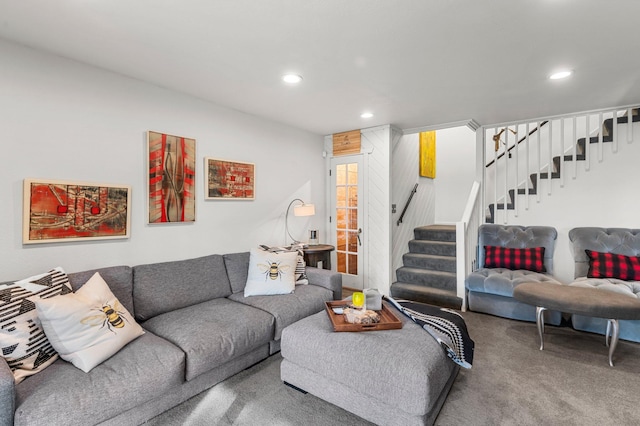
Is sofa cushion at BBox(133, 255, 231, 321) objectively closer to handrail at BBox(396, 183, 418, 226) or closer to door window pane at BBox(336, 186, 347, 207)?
door window pane at BBox(336, 186, 347, 207)

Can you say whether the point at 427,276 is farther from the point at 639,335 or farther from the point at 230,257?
the point at 230,257

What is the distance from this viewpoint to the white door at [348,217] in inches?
180

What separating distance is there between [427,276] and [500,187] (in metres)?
1.65

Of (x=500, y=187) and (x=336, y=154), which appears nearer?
(x=500, y=187)

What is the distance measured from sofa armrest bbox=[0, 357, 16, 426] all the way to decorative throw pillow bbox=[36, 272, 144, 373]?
34cm

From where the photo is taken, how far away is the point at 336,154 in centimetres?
474

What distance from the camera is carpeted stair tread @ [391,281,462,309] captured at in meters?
3.83

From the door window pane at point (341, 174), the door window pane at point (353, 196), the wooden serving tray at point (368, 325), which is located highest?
the door window pane at point (341, 174)

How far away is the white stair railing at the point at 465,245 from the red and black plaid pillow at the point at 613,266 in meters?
1.15

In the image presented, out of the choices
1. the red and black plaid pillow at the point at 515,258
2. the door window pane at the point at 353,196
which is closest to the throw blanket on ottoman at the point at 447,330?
the red and black plaid pillow at the point at 515,258

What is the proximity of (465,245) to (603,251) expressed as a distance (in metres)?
1.40

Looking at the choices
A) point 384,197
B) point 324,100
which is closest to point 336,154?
point 384,197

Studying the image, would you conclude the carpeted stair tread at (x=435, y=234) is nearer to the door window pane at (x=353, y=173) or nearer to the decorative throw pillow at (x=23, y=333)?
the door window pane at (x=353, y=173)

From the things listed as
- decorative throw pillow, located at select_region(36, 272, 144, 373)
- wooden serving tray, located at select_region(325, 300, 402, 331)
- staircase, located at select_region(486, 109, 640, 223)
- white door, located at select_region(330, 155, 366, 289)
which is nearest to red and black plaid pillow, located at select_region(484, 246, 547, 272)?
staircase, located at select_region(486, 109, 640, 223)
